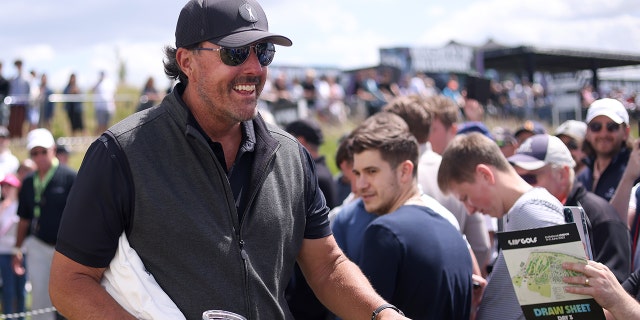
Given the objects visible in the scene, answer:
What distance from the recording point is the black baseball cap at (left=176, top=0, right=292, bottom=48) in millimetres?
2926

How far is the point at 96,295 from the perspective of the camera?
270 centimetres

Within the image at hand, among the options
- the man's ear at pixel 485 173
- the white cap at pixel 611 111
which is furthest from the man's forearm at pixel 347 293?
the white cap at pixel 611 111

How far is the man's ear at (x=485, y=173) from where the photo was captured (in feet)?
13.7

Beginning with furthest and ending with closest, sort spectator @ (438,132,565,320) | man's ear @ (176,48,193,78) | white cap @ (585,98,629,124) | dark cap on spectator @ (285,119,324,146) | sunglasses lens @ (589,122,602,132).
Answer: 1. dark cap on spectator @ (285,119,324,146)
2. sunglasses lens @ (589,122,602,132)
3. white cap @ (585,98,629,124)
4. spectator @ (438,132,565,320)
5. man's ear @ (176,48,193,78)

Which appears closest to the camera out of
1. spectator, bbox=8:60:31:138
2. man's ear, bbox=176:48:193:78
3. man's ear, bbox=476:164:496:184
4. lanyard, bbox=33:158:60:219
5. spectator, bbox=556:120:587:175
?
man's ear, bbox=176:48:193:78

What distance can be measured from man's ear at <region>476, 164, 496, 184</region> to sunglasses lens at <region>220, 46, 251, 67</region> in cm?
171

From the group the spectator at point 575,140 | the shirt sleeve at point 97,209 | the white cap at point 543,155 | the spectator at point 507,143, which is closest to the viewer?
the shirt sleeve at point 97,209

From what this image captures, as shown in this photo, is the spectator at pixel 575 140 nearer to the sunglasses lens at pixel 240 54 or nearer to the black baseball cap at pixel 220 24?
the sunglasses lens at pixel 240 54

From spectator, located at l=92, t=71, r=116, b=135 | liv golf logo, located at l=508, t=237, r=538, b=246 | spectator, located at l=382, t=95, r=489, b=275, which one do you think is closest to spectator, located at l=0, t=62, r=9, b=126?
spectator, located at l=92, t=71, r=116, b=135

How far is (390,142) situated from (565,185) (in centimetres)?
111

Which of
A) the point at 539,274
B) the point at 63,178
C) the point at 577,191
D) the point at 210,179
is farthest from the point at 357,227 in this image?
the point at 63,178

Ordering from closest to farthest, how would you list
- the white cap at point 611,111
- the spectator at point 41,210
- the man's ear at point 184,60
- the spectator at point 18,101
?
the man's ear at point 184,60, the white cap at point 611,111, the spectator at point 41,210, the spectator at point 18,101

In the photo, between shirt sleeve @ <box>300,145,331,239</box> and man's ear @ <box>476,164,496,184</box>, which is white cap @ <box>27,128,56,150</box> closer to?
man's ear @ <box>476,164,496,184</box>

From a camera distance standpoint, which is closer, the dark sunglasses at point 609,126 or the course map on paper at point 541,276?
the course map on paper at point 541,276
